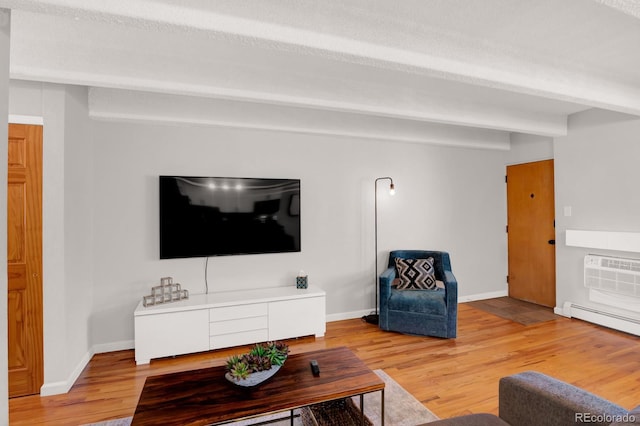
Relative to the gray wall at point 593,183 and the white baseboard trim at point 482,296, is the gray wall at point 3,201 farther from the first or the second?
the gray wall at point 593,183

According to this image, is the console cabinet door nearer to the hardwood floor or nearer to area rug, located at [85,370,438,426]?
the hardwood floor

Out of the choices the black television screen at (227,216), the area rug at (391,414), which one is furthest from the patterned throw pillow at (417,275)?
the area rug at (391,414)

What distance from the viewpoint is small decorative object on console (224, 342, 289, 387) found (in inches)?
67.9

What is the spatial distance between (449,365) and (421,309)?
0.72 m

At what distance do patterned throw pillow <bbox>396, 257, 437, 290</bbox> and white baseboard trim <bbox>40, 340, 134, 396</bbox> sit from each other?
3.00 meters

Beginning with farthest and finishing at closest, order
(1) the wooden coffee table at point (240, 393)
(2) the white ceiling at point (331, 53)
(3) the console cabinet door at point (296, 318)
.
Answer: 1. (3) the console cabinet door at point (296, 318)
2. (2) the white ceiling at point (331, 53)
3. (1) the wooden coffee table at point (240, 393)

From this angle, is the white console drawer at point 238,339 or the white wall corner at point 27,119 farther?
the white console drawer at point 238,339

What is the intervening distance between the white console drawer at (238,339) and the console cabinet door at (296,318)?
92 millimetres

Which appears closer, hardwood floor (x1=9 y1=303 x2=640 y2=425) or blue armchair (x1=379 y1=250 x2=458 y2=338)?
hardwood floor (x1=9 y1=303 x2=640 y2=425)

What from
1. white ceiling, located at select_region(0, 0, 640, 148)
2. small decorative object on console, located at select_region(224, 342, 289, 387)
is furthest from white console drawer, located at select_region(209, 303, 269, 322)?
white ceiling, located at select_region(0, 0, 640, 148)

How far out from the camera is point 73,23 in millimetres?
1883

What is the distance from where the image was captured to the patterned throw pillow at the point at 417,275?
3898 mm

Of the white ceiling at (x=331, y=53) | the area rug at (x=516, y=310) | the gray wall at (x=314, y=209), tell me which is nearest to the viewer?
the white ceiling at (x=331, y=53)

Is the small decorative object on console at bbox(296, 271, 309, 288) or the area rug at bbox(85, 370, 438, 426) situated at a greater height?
the small decorative object on console at bbox(296, 271, 309, 288)
